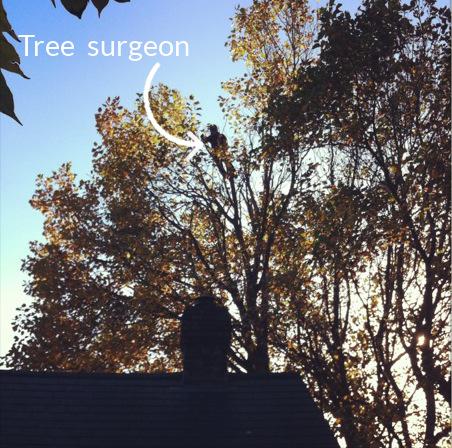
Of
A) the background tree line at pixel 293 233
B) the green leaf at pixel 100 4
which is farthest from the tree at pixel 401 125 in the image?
the green leaf at pixel 100 4

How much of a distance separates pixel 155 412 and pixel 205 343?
198 centimetres

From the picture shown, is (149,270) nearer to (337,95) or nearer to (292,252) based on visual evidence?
(292,252)

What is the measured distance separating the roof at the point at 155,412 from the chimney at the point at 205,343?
0.93ft

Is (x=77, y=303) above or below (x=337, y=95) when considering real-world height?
below

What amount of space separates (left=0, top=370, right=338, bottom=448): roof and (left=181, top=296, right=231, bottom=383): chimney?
0.93 feet

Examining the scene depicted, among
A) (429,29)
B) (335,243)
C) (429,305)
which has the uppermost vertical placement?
(429,29)

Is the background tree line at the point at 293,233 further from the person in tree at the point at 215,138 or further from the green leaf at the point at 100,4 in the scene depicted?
the green leaf at the point at 100,4

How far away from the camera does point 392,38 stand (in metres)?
16.6

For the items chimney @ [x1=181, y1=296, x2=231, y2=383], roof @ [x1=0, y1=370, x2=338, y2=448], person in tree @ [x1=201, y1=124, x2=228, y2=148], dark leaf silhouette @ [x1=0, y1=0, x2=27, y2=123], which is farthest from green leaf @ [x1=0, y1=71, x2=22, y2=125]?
person in tree @ [x1=201, y1=124, x2=228, y2=148]

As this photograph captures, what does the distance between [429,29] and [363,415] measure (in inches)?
389

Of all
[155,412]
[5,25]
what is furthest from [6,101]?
[155,412]

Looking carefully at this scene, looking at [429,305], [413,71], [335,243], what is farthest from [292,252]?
[413,71]

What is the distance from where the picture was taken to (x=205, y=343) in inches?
619

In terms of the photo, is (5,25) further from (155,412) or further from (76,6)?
(155,412)
